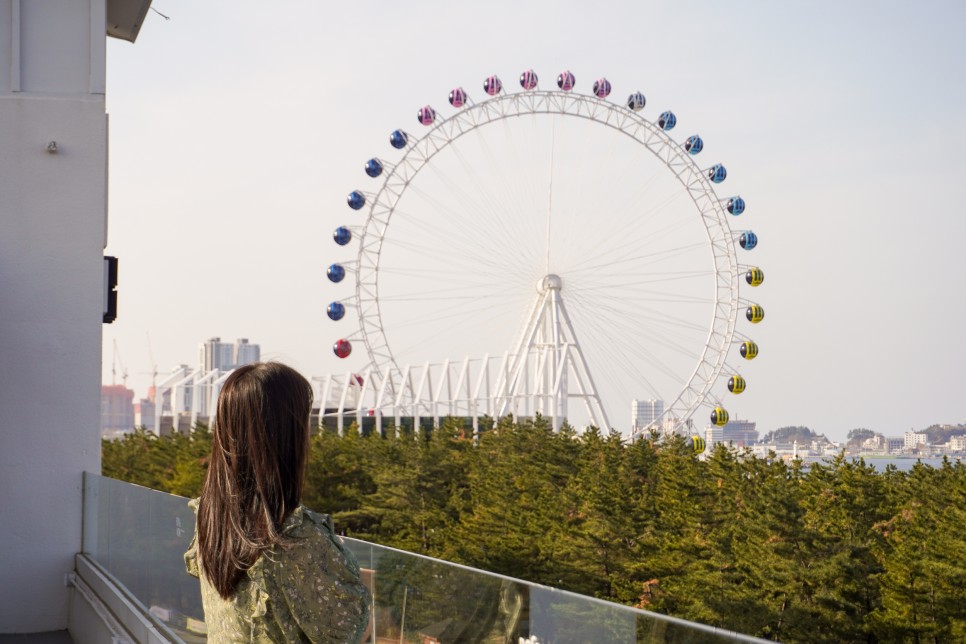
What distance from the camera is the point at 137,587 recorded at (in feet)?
16.4

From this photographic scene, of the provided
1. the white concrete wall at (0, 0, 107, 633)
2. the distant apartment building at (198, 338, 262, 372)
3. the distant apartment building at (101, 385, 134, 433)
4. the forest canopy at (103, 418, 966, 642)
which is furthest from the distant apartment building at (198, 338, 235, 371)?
the white concrete wall at (0, 0, 107, 633)

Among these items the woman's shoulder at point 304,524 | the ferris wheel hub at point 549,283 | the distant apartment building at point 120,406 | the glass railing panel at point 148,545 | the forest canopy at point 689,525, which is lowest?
the distant apartment building at point 120,406

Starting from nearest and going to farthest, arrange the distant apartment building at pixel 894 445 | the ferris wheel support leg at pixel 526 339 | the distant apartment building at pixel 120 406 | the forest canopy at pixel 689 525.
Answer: the forest canopy at pixel 689 525, the ferris wheel support leg at pixel 526 339, the distant apartment building at pixel 894 445, the distant apartment building at pixel 120 406

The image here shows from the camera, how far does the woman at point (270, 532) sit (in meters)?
1.71

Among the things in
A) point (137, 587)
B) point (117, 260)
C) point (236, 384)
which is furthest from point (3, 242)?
point (236, 384)

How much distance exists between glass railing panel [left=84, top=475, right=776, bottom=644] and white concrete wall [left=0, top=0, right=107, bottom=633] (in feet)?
5.31

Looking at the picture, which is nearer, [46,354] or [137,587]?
[137,587]

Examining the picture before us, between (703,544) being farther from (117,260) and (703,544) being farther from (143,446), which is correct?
(143,446)

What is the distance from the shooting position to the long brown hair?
1744 millimetres

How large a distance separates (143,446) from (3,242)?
39.6 m

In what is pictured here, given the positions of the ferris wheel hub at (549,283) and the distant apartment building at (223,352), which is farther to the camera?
the distant apartment building at (223,352)

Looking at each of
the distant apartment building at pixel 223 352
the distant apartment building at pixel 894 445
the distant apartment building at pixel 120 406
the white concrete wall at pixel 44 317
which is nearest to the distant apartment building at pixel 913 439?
the distant apartment building at pixel 894 445

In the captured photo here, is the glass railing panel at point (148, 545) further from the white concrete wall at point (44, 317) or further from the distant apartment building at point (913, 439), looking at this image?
the distant apartment building at point (913, 439)

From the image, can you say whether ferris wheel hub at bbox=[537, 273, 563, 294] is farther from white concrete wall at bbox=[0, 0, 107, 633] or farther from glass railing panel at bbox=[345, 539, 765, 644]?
glass railing panel at bbox=[345, 539, 765, 644]
